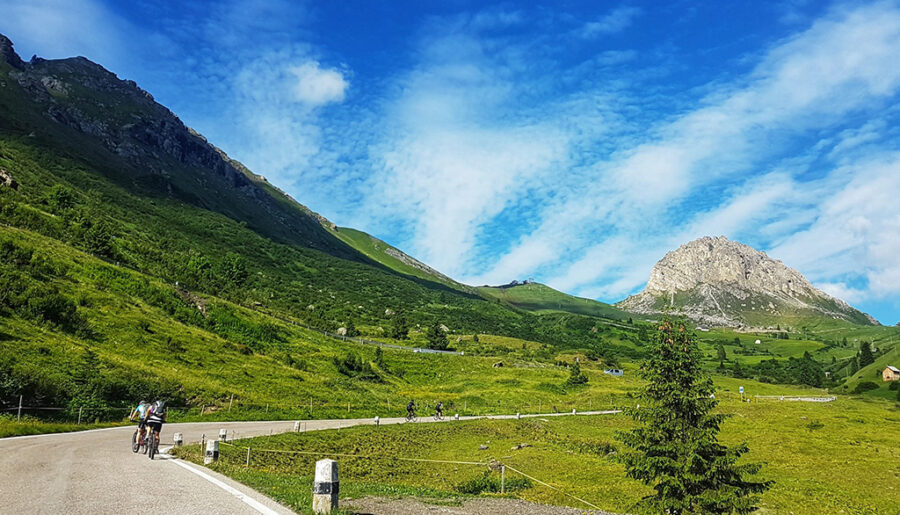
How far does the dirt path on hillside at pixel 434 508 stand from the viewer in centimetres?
1233

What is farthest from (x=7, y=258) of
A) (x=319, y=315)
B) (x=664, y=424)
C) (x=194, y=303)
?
(x=319, y=315)

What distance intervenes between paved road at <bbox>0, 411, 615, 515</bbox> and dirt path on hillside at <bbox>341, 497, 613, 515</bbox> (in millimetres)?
2202

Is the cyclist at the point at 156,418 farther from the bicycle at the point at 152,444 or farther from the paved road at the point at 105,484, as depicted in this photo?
the paved road at the point at 105,484

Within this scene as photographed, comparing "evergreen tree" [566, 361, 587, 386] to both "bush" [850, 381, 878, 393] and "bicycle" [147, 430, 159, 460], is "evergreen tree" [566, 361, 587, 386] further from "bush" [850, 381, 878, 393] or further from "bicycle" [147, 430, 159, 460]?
"bicycle" [147, 430, 159, 460]

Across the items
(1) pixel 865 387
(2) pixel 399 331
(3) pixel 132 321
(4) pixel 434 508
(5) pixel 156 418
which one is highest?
(2) pixel 399 331

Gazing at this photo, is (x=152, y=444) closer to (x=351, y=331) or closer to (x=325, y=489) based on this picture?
(x=325, y=489)

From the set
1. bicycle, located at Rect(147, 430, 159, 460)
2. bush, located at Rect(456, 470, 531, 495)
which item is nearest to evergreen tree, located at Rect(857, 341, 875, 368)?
bush, located at Rect(456, 470, 531, 495)

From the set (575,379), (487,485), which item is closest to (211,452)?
(487,485)

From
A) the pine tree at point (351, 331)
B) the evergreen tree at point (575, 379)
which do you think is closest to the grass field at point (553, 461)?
the evergreen tree at point (575, 379)

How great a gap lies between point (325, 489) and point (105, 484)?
773 cm

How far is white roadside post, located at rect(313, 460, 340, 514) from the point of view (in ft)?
34.4

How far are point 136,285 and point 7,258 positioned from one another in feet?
55.1

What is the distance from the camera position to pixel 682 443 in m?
17.9

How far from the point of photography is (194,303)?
7512 cm
